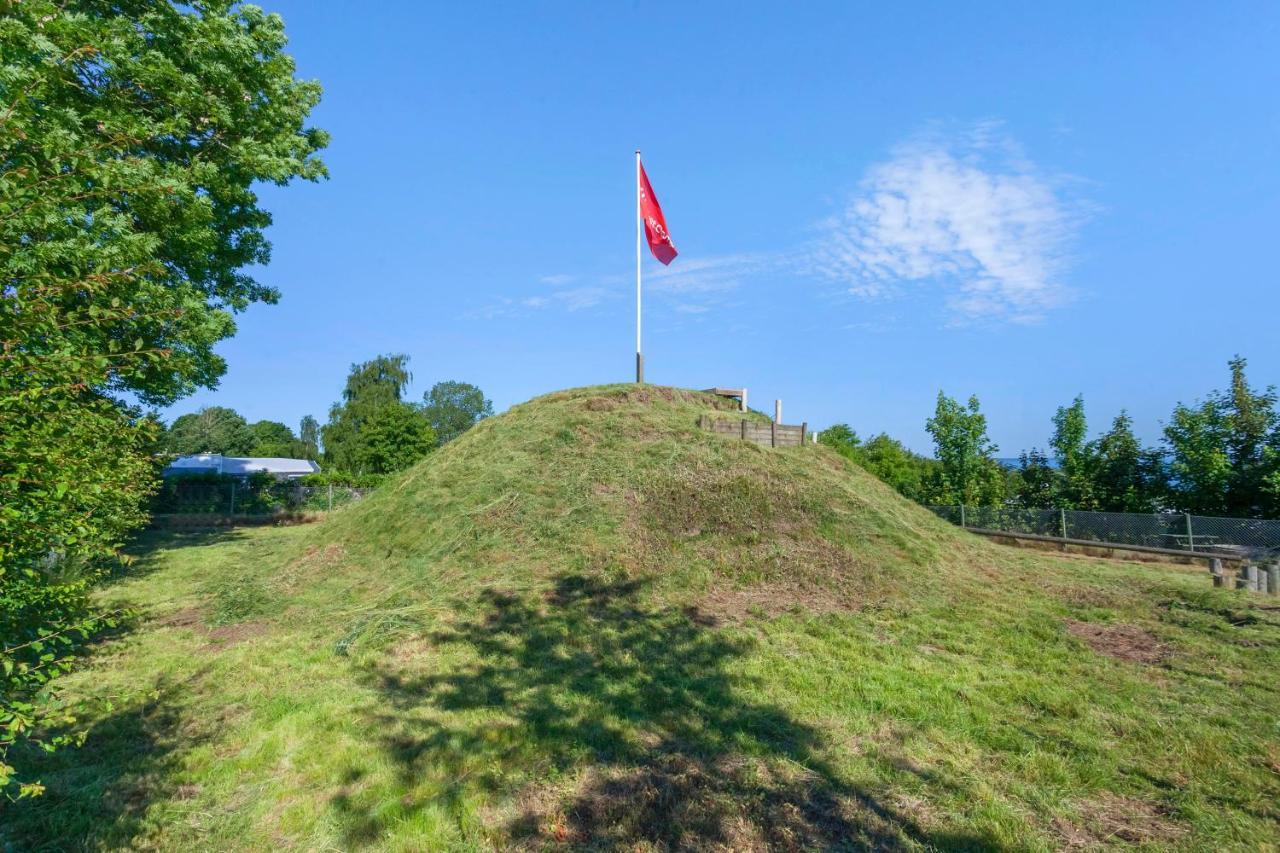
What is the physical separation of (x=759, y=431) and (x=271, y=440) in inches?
3635

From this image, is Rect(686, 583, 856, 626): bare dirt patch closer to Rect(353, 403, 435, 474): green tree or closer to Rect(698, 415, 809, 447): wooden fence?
Rect(698, 415, 809, 447): wooden fence

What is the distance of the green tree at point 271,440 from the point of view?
75.0 m

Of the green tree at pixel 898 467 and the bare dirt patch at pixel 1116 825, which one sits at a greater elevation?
the green tree at pixel 898 467

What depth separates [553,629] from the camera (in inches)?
279

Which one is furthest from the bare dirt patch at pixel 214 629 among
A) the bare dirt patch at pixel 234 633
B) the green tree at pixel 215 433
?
the green tree at pixel 215 433

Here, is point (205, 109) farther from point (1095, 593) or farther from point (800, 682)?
point (1095, 593)

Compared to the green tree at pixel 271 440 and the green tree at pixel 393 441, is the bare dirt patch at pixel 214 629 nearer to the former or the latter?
the green tree at pixel 393 441

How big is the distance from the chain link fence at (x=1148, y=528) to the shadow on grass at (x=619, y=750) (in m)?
14.3

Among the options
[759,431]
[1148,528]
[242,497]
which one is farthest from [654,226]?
[242,497]

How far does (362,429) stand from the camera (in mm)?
46000

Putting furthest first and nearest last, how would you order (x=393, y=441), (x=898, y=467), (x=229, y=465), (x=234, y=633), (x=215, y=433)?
(x=215, y=433), (x=229, y=465), (x=393, y=441), (x=898, y=467), (x=234, y=633)

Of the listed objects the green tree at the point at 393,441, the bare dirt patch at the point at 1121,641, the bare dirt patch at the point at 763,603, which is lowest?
the bare dirt patch at the point at 1121,641

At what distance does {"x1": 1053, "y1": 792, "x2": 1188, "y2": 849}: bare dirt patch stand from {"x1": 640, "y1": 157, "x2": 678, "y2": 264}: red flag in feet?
44.4

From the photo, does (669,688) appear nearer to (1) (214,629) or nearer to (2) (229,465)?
(1) (214,629)
